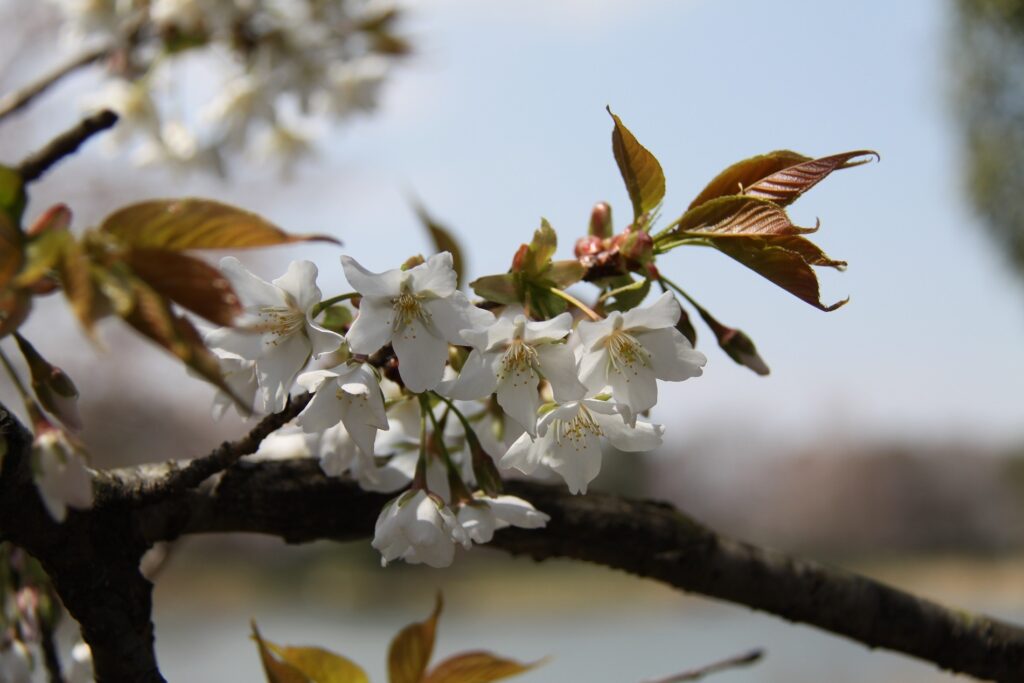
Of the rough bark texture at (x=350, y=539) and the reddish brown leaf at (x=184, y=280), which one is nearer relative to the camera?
the reddish brown leaf at (x=184, y=280)

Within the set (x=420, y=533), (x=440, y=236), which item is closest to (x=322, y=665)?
(x=420, y=533)

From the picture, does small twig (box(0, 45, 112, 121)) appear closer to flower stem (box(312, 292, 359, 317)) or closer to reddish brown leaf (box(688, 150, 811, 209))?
flower stem (box(312, 292, 359, 317))

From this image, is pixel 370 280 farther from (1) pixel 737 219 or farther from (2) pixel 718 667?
(2) pixel 718 667

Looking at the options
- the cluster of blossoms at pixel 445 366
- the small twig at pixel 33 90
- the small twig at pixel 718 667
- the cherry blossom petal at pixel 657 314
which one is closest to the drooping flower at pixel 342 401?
the cluster of blossoms at pixel 445 366

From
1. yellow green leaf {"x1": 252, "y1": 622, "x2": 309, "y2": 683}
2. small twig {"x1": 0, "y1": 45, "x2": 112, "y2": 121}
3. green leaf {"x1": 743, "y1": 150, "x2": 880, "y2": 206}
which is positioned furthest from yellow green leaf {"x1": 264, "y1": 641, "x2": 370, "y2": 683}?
small twig {"x1": 0, "y1": 45, "x2": 112, "y2": 121}

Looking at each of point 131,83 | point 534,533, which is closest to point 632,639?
point 131,83

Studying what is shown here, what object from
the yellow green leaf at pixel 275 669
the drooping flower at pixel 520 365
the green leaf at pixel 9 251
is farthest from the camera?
the yellow green leaf at pixel 275 669

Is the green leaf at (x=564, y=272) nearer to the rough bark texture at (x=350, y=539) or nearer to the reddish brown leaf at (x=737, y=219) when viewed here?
the reddish brown leaf at (x=737, y=219)
